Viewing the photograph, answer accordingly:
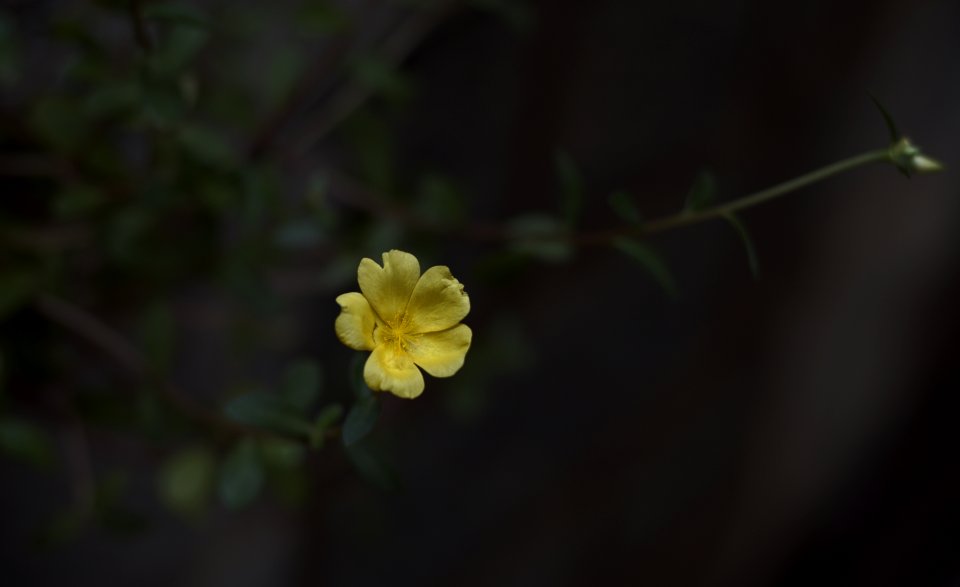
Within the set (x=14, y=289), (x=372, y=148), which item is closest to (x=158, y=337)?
(x=14, y=289)

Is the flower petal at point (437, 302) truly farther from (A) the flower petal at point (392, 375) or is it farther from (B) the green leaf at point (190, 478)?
(B) the green leaf at point (190, 478)

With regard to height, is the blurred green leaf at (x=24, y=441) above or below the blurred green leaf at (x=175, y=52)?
below

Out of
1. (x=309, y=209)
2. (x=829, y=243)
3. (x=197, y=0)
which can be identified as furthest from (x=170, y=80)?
(x=829, y=243)

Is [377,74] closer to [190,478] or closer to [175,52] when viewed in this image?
[175,52]

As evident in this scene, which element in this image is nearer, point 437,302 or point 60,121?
point 437,302

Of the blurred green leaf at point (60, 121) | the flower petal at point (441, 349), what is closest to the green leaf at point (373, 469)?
the flower petal at point (441, 349)

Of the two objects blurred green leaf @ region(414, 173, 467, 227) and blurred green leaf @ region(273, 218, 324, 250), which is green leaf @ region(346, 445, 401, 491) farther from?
blurred green leaf @ region(414, 173, 467, 227)

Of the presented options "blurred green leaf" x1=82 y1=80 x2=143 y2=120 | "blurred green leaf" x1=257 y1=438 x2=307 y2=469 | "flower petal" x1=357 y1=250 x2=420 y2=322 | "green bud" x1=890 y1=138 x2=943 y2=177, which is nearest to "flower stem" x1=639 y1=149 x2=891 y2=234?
"green bud" x1=890 y1=138 x2=943 y2=177
